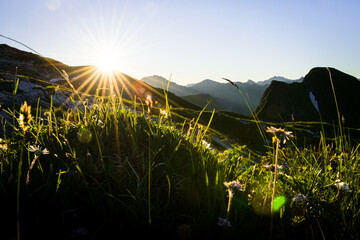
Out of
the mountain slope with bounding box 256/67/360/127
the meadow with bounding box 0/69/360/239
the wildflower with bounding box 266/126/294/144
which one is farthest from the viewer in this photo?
the mountain slope with bounding box 256/67/360/127

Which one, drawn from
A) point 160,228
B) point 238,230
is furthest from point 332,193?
point 160,228

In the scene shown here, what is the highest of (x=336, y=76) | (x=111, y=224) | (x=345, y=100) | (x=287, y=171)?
(x=336, y=76)

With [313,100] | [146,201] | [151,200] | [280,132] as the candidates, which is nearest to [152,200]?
[151,200]

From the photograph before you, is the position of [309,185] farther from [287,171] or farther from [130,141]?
[130,141]

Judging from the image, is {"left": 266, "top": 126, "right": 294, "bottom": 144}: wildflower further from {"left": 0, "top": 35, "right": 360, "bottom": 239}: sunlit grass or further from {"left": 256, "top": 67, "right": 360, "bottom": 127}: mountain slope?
{"left": 256, "top": 67, "right": 360, "bottom": 127}: mountain slope

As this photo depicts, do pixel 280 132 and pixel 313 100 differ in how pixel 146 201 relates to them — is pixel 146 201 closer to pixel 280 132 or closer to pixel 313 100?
pixel 280 132

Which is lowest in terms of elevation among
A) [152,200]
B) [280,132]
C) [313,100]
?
[152,200]

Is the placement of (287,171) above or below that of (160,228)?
above

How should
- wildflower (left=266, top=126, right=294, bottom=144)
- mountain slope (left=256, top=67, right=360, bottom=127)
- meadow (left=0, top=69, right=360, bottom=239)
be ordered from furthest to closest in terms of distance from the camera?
mountain slope (left=256, top=67, right=360, bottom=127) < meadow (left=0, top=69, right=360, bottom=239) < wildflower (left=266, top=126, right=294, bottom=144)

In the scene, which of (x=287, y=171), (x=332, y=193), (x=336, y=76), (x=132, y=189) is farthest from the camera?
(x=336, y=76)

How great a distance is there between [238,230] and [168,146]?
1584mm

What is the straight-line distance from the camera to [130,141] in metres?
3.13

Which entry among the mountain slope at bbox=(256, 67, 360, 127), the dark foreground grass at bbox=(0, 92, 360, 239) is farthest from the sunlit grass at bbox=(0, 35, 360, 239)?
the mountain slope at bbox=(256, 67, 360, 127)

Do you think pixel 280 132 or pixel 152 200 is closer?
pixel 280 132
